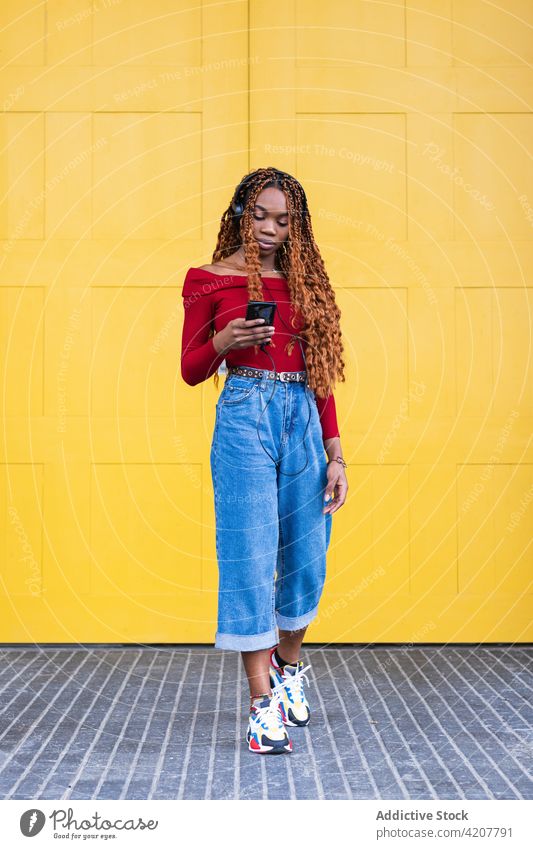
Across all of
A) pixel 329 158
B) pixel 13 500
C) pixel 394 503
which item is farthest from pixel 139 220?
pixel 394 503

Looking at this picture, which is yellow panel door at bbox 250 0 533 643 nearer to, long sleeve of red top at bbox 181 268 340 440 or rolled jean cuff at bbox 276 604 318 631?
rolled jean cuff at bbox 276 604 318 631

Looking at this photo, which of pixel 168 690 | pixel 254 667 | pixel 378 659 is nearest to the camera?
pixel 254 667

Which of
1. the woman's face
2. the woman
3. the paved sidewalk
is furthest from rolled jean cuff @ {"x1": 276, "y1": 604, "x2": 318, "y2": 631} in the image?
the woman's face

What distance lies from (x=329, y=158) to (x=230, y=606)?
6.90ft

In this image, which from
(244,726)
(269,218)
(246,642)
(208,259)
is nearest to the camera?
(246,642)

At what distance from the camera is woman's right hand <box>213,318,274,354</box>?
296cm

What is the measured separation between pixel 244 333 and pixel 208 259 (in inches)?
62.6

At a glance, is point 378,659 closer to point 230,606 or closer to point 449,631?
point 449,631

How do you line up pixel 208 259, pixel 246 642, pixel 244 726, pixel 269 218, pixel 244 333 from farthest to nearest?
pixel 208 259 < pixel 244 726 < pixel 269 218 < pixel 246 642 < pixel 244 333

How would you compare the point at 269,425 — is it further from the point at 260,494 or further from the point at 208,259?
the point at 208,259

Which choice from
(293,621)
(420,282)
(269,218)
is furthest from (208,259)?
(293,621)

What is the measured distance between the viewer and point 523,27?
450 cm

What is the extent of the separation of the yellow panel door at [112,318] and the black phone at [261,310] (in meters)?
1.53

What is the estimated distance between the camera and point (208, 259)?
4480 millimetres
